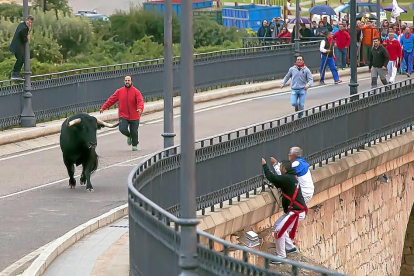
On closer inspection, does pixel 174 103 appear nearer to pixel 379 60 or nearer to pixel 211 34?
pixel 379 60

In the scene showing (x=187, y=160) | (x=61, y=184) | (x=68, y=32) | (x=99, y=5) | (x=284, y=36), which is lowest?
(x=99, y=5)

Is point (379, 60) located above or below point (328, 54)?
above

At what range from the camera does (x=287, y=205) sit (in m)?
16.2

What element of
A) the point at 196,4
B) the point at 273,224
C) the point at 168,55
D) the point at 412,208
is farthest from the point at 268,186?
the point at 196,4

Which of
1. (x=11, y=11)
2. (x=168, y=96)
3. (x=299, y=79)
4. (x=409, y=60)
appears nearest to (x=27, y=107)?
(x=299, y=79)

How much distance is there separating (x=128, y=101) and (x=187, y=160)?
43.8 ft

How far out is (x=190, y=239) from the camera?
10.0 metres

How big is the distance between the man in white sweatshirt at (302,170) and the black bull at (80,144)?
3945mm

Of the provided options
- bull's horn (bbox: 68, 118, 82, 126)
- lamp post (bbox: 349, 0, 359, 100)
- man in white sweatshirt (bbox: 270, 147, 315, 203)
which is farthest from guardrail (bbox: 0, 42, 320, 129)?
man in white sweatshirt (bbox: 270, 147, 315, 203)

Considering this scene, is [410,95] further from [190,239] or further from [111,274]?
[190,239]

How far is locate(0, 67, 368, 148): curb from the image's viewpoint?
975 inches

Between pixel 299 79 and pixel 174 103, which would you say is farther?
pixel 174 103

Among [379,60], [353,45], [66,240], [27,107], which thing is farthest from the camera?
[379,60]

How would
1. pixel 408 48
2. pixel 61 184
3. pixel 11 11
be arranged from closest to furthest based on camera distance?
pixel 61 184, pixel 408 48, pixel 11 11
